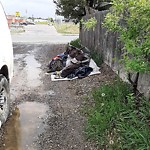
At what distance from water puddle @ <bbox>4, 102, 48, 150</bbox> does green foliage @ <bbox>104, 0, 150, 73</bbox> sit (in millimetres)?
2010

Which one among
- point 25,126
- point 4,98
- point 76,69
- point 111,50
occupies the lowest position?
point 25,126

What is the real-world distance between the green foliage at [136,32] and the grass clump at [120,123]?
0.87 m

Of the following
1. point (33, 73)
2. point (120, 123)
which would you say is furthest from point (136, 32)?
point (33, 73)

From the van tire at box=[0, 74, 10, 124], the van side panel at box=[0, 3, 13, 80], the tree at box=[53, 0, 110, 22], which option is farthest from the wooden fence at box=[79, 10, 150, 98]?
the tree at box=[53, 0, 110, 22]

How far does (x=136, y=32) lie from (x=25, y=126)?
262 cm

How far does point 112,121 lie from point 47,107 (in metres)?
1.82

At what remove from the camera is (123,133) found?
394cm

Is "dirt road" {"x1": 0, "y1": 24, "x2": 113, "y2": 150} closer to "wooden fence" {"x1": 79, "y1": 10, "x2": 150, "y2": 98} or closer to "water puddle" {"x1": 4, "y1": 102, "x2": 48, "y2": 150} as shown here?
"water puddle" {"x1": 4, "y1": 102, "x2": 48, "y2": 150}

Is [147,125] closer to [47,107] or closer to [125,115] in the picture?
[125,115]

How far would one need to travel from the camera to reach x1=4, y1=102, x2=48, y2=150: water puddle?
4.12 metres

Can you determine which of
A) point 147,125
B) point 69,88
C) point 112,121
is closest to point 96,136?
point 112,121

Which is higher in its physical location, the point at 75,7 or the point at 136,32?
the point at 75,7

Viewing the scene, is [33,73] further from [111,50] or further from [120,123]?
[120,123]

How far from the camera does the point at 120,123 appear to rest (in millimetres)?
4188
